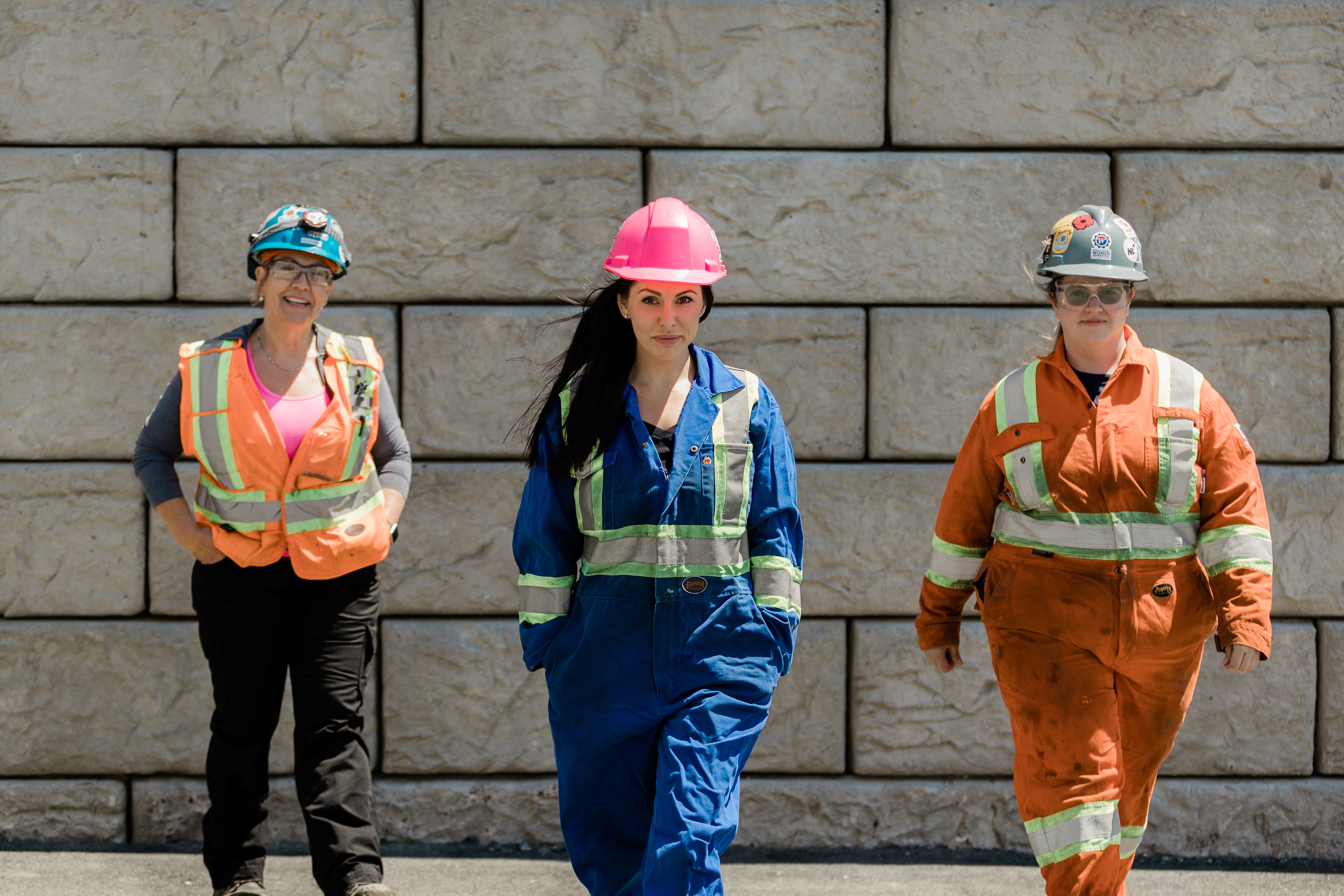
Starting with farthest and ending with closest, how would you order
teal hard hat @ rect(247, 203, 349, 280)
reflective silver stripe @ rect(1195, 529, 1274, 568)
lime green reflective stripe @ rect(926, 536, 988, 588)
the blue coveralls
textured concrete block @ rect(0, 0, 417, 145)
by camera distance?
1. textured concrete block @ rect(0, 0, 417, 145)
2. teal hard hat @ rect(247, 203, 349, 280)
3. lime green reflective stripe @ rect(926, 536, 988, 588)
4. reflective silver stripe @ rect(1195, 529, 1274, 568)
5. the blue coveralls

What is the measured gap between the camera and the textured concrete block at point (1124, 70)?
462cm

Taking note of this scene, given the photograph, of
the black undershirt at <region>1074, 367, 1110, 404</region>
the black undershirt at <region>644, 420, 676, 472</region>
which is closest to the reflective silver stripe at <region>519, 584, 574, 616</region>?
the black undershirt at <region>644, 420, 676, 472</region>

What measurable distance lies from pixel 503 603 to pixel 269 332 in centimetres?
138

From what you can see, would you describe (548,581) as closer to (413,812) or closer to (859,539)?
(859,539)

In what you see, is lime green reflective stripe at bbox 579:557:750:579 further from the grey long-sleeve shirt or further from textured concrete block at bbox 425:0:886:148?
textured concrete block at bbox 425:0:886:148

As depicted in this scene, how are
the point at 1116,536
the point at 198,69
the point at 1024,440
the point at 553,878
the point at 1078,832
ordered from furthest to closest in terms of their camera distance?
the point at 198,69 < the point at 553,878 < the point at 1024,440 < the point at 1116,536 < the point at 1078,832

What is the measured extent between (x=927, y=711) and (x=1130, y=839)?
55.8 inches

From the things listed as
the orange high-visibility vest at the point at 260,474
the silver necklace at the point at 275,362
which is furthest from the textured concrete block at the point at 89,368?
the orange high-visibility vest at the point at 260,474

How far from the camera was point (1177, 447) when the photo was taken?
320 cm

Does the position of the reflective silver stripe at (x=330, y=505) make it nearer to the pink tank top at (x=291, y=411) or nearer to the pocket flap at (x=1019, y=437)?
the pink tank top at (x=291, y=411)

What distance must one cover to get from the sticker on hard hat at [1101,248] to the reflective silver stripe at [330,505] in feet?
7.06

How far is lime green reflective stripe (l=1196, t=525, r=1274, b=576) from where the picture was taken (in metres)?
3.12

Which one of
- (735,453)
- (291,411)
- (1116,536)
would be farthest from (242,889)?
(1116,536)

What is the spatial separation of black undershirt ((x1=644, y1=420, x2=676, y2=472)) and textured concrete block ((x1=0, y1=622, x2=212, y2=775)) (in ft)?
8.01
